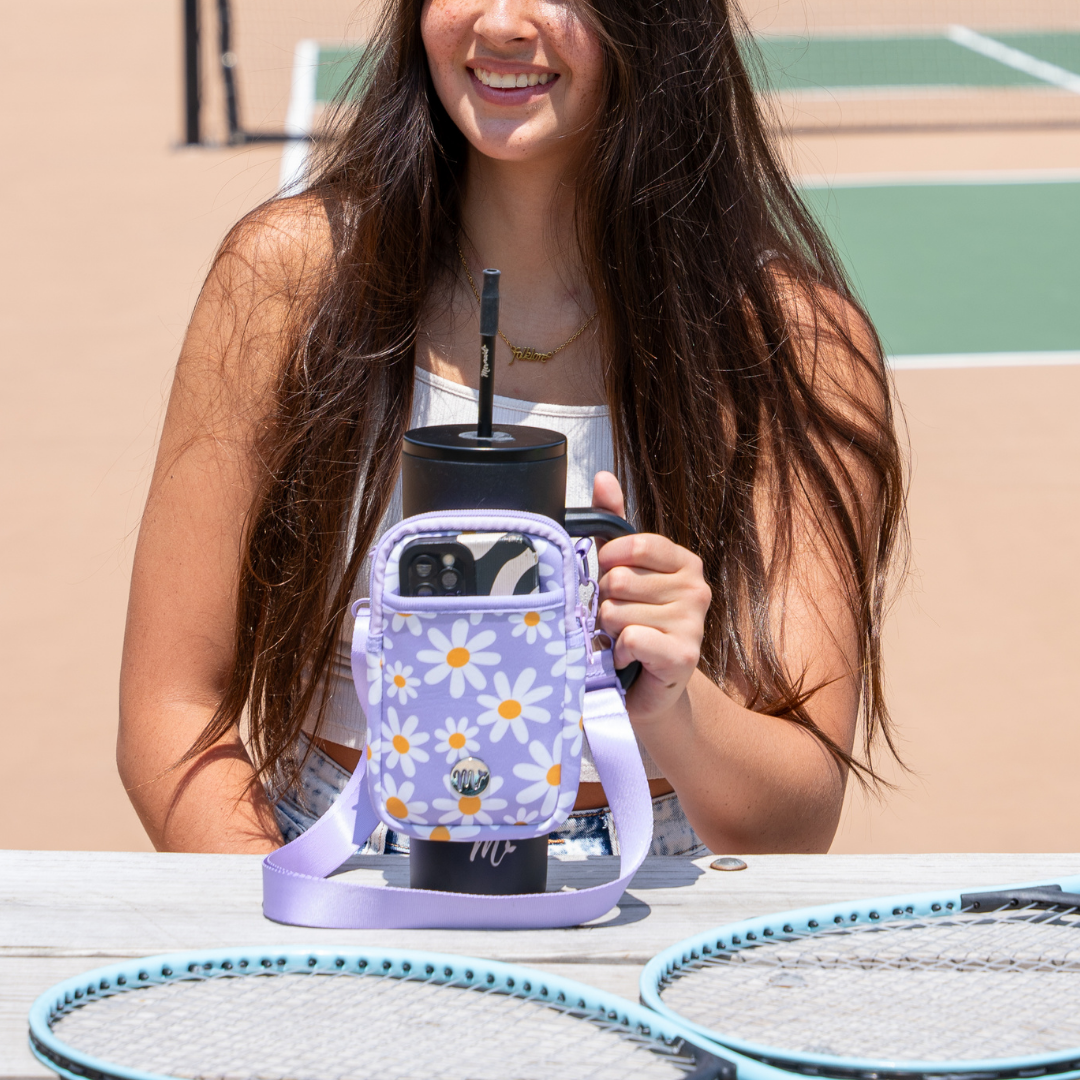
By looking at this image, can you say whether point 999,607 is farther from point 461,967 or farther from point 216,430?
point 461,967

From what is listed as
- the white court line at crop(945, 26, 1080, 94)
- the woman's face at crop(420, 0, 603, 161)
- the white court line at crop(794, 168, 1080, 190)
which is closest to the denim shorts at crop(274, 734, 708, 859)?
the woman's face at crop(420, 0, 603, 161)

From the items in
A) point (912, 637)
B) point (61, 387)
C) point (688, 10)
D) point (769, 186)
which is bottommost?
point (912, 637)

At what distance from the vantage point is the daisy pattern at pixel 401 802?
1190 millimetres

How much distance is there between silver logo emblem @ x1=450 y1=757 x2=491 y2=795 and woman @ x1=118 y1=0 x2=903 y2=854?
63 cm

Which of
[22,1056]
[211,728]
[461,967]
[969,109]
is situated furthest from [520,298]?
[969,109]

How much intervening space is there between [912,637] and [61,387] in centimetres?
392

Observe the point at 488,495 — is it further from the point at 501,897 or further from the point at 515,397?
the point at 515,397

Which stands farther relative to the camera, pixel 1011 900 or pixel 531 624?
pixel 1011 900

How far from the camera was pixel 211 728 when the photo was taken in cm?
185

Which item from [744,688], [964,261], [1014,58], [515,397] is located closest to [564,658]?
[744,688]

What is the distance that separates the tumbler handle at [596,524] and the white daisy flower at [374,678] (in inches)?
7.3

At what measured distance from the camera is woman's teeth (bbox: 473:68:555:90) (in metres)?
1.82

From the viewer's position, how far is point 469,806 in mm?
1190

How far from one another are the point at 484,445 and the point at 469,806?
0.27 m
